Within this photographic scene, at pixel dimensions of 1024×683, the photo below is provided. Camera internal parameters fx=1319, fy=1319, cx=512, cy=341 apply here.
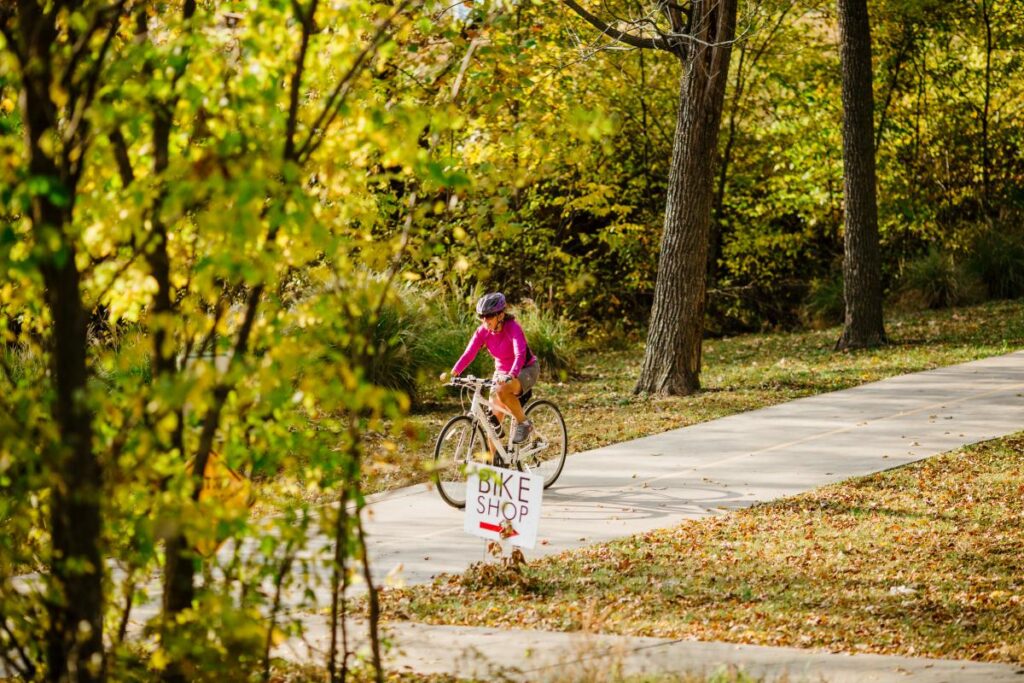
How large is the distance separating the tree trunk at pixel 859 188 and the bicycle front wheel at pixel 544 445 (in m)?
8.91

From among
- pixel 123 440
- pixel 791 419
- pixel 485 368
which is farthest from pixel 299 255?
pixel 485 368

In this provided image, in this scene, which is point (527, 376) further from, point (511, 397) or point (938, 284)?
point (938, 284)

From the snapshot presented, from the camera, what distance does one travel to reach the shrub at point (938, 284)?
2358cm

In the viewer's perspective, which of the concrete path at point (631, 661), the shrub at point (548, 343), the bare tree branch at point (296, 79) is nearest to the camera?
the bare tree branch at point (296, 79)

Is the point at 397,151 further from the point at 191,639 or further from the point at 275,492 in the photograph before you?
the point at 191,639

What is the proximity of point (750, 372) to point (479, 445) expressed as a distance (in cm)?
802

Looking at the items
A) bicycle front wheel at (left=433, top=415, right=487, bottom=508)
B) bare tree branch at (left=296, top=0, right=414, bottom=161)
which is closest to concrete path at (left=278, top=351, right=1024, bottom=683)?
bicycle front wheel at (left=433, top=415, right=487, bottom=508)

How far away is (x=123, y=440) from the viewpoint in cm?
434

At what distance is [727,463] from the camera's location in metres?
12.1

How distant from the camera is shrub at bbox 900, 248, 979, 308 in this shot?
23.6 meters

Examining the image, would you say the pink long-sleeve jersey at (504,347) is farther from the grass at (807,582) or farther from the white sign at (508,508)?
the white sign at (508,508)

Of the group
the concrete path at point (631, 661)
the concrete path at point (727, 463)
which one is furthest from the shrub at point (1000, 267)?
the concrete path at point (631, 661)

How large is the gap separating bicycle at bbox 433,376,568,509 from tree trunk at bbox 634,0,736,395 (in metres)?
5.03

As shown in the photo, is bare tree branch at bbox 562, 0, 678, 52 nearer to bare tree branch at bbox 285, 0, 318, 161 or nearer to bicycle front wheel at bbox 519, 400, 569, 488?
bicycle front wheel at bbox 519, 400, 569, 488
